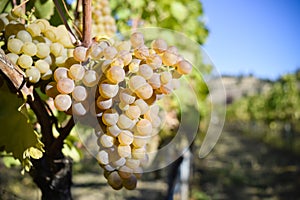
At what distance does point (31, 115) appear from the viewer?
1143 mm

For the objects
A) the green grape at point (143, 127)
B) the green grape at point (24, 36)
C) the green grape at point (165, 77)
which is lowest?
the green grape at point (143, 127)

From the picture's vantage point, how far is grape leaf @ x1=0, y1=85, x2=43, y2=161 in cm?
77

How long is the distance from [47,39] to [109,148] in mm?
270

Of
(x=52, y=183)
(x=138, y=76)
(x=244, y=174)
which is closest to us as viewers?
(x=138, y=76)

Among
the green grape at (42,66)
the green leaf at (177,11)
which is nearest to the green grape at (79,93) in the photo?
the green grape at (42,66)

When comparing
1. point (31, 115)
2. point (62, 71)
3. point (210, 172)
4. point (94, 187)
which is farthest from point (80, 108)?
point (210, 172)

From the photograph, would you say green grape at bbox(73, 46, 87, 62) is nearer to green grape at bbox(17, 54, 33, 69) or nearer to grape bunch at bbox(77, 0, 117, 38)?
green grape at bbox(17, 54, 33, 69)

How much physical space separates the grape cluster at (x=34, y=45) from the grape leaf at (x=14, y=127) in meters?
0.09

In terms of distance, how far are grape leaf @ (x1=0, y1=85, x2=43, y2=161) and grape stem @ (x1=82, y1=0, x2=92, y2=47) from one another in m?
0.19

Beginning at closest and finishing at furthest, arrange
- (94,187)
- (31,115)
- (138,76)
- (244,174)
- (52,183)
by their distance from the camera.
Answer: (138,76) < (52,183) < (31,115) < (94,187) < (244,174)

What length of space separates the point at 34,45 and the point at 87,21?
0.12m

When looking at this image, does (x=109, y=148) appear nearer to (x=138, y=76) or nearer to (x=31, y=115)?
(x=138, y=76)

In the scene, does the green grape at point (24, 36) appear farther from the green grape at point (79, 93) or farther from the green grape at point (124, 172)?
the green grape at point (124, 172)

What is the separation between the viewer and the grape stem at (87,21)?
727 mm
